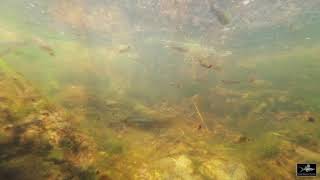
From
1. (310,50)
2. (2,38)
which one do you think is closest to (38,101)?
(2,38)

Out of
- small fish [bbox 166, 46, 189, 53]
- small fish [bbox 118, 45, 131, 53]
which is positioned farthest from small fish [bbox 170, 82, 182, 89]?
small fish [bbox 166, 46, 189, 53]

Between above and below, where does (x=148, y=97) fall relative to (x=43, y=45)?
below

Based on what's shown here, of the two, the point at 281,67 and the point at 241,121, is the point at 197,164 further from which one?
the point at 281,67

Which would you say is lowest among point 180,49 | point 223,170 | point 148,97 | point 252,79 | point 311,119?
point 180,49

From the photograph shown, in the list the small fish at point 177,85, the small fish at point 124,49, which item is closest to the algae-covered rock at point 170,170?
the small fish at point 177,85

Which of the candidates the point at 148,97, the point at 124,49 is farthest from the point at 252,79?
the point at 124,49

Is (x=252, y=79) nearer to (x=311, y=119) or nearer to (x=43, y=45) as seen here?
(x=311, y=119)
